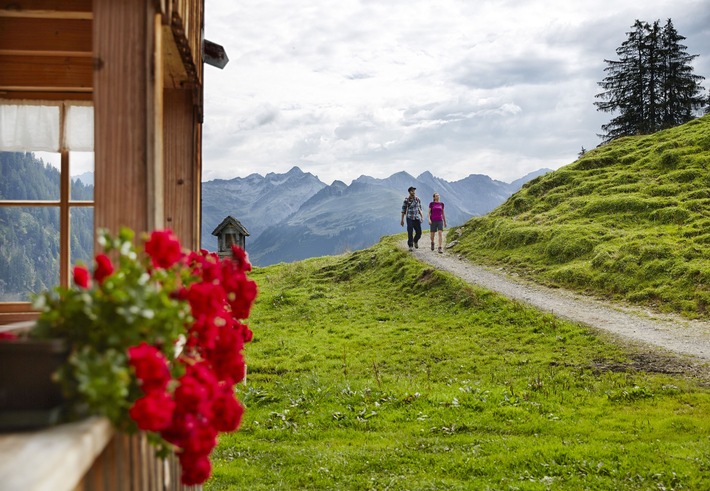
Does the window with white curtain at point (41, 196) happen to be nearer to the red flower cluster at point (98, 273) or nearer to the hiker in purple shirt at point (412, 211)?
the red flower cluster at point (98, 273)

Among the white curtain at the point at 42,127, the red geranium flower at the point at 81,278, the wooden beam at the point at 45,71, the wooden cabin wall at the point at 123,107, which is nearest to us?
the red geranium flower at the point at 81,278

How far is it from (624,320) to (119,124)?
13630 mm

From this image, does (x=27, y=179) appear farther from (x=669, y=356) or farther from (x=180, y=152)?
(x=669, y=356)

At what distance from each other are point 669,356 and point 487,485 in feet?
20.6

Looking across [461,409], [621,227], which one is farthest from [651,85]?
[461,409]

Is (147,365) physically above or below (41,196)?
below

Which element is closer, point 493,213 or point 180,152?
point 180,152

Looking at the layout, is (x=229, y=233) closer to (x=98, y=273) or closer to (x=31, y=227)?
(x=31, y=227)

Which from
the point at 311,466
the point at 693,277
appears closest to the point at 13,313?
the point at 311,466

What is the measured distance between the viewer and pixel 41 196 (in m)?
6.88

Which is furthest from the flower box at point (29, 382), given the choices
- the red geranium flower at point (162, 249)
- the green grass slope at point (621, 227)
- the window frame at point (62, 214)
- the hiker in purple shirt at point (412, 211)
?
the hiker in purple shirt at point (412, 211)

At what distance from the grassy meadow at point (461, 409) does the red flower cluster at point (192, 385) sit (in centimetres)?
464

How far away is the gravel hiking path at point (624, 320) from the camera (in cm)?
1152

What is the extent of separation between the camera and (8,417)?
2.01 meters
